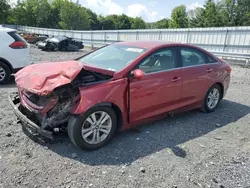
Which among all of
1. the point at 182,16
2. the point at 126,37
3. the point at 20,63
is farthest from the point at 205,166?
the point at 182,16

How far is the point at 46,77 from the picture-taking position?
326cm

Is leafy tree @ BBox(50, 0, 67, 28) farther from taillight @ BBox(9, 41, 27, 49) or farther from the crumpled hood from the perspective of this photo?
the crumpled hood

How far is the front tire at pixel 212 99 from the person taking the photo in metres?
4.93

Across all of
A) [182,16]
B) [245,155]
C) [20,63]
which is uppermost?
[182,16]

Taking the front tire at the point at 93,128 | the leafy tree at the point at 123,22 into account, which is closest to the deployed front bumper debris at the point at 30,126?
the front tire at the point at 93,128

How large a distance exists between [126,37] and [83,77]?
18.7m

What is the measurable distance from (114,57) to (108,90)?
971 millimetres

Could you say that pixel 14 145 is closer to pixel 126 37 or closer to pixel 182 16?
pixel 126 37

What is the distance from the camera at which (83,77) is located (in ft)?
11.4

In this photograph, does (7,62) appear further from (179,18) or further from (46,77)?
(179,18)

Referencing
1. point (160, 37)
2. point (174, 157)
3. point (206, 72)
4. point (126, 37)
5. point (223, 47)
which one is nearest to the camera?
point (174, 157)

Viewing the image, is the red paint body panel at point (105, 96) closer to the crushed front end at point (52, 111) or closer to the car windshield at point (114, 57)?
the crushed front end at point (52, 111)

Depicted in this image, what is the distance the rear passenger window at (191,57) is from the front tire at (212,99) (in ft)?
2.37

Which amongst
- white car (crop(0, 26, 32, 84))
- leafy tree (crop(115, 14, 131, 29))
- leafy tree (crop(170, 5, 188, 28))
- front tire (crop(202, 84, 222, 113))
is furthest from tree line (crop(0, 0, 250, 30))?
front tire (crop(202, 84, 222, 113))
